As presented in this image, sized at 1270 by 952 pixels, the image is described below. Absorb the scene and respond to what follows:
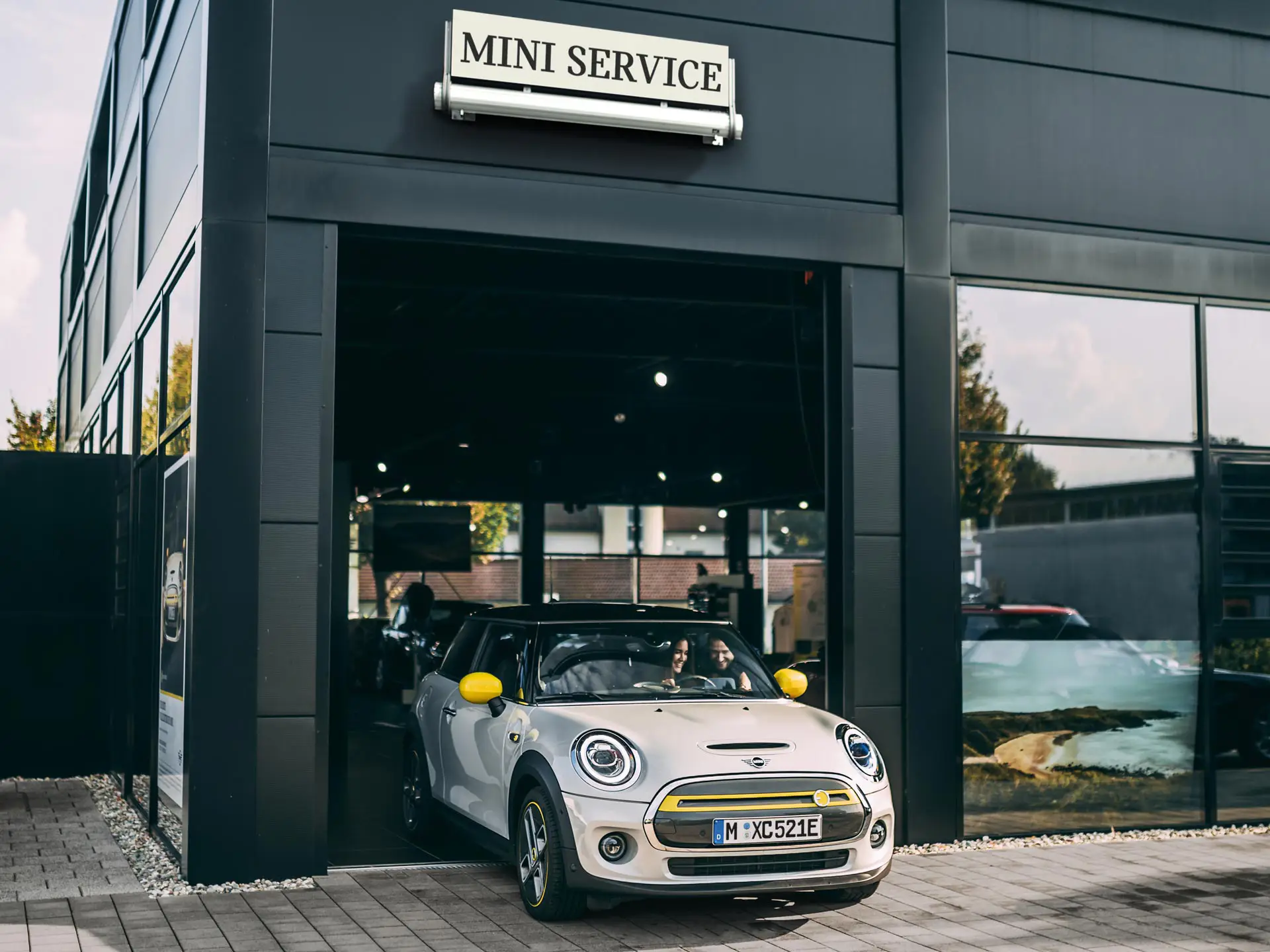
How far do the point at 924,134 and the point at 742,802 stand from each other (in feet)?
16.0

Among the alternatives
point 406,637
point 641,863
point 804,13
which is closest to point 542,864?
point 641,863

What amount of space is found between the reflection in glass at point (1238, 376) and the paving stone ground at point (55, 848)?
7724mm

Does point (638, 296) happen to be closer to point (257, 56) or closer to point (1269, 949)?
point (257, 56)

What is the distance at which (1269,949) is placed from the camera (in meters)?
6.07

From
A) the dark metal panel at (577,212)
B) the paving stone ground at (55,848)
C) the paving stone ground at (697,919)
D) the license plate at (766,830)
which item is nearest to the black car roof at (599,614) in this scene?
the paving stone ground at (697,919)

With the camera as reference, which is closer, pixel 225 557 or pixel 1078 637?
pixel 225 557

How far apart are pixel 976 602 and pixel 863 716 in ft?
3.67

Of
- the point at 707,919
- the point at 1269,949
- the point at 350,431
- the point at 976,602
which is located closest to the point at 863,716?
the point at 976,602

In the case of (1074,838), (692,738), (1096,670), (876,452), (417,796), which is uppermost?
(876,452)

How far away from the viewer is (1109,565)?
9148mm

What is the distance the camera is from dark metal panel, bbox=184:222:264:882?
730cm

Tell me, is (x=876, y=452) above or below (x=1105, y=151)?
below

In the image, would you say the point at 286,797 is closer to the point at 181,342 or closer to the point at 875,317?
the point at 181,342

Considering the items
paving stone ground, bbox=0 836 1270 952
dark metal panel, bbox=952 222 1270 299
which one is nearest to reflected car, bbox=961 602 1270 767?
paving stone ground, bbox=0 836 1270 952
